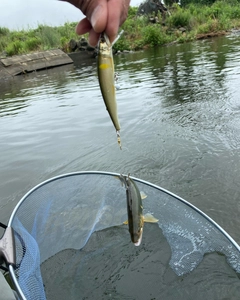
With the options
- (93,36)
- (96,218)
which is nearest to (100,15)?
(93,36)

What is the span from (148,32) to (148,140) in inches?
924

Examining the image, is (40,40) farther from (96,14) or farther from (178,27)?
(96,14)

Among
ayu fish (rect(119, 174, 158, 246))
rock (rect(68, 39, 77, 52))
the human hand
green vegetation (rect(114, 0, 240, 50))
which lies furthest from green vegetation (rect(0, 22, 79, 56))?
the human hand

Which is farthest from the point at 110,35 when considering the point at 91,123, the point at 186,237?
the point at 91,123

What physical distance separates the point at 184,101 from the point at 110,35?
731 cm

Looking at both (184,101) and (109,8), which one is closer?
(109,8)

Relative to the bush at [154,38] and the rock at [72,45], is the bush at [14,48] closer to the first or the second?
the rock at [72,45]

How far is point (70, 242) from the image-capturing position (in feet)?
9.88

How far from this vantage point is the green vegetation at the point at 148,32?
1061 inches

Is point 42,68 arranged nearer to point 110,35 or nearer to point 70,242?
point 70,242

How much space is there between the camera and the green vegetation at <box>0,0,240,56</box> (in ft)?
88.4

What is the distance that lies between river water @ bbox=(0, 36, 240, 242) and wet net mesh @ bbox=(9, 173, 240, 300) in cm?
69

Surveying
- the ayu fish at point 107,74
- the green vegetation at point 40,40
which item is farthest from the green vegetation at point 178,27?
the ayu fish at point 107,74

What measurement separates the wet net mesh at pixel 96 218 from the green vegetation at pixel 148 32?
24.1 meters
